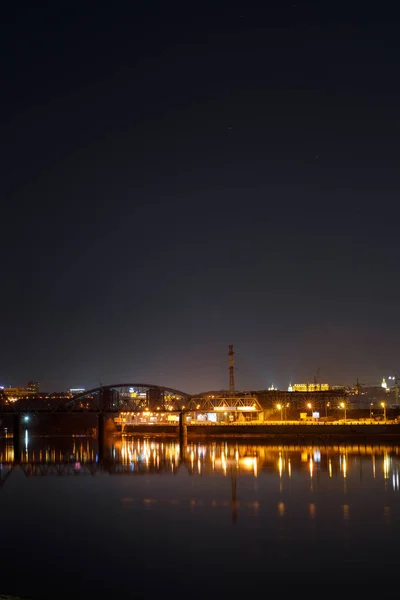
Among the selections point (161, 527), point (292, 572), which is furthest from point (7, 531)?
point (292, 572)

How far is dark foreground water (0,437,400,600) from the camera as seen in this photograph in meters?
31.1

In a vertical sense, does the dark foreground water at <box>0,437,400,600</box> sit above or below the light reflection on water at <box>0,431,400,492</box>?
above

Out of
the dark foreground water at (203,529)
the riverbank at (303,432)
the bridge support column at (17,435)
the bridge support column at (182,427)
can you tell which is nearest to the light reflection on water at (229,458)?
the dark foreground water at (203,529)

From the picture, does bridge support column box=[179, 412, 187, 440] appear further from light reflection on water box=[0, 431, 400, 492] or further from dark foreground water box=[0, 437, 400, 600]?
dark foreground water box=[0, 437, 400, 600]

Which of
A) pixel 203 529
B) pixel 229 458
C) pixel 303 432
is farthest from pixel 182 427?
pixel 203 529

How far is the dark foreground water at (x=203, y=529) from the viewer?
31078mm

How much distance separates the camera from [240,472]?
64938 mm

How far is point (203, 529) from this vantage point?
4162 centimetres

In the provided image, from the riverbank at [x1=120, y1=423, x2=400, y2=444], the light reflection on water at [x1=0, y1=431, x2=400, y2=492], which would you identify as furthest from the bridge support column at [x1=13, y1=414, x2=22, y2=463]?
the riverbank at [x1=120, y1=423, x2=400, y2=444]

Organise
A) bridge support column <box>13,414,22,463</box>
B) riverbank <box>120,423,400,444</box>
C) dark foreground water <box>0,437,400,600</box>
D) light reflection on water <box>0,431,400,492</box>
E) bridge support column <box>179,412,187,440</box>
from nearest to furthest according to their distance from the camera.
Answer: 1. dark foreground water <box>0,437,400,600</box>
2. light reflection on water <box>0,431,400,492</box>
3. bridge support column <box>13,414,22,463</box>
4. riverbank <box>120,423,400,444</box>
5. bridge support column <box>179,412,187,440</box>

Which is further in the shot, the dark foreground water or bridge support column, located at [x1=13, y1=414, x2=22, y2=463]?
bridge support column, located at [x1=13, y1=414, x2=22, y2=463]

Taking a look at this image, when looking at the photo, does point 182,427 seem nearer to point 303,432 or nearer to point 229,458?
point 303,432

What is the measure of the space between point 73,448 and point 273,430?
33.1m

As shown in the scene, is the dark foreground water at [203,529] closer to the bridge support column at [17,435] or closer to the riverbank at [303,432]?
the bridge support column at [17,435]
